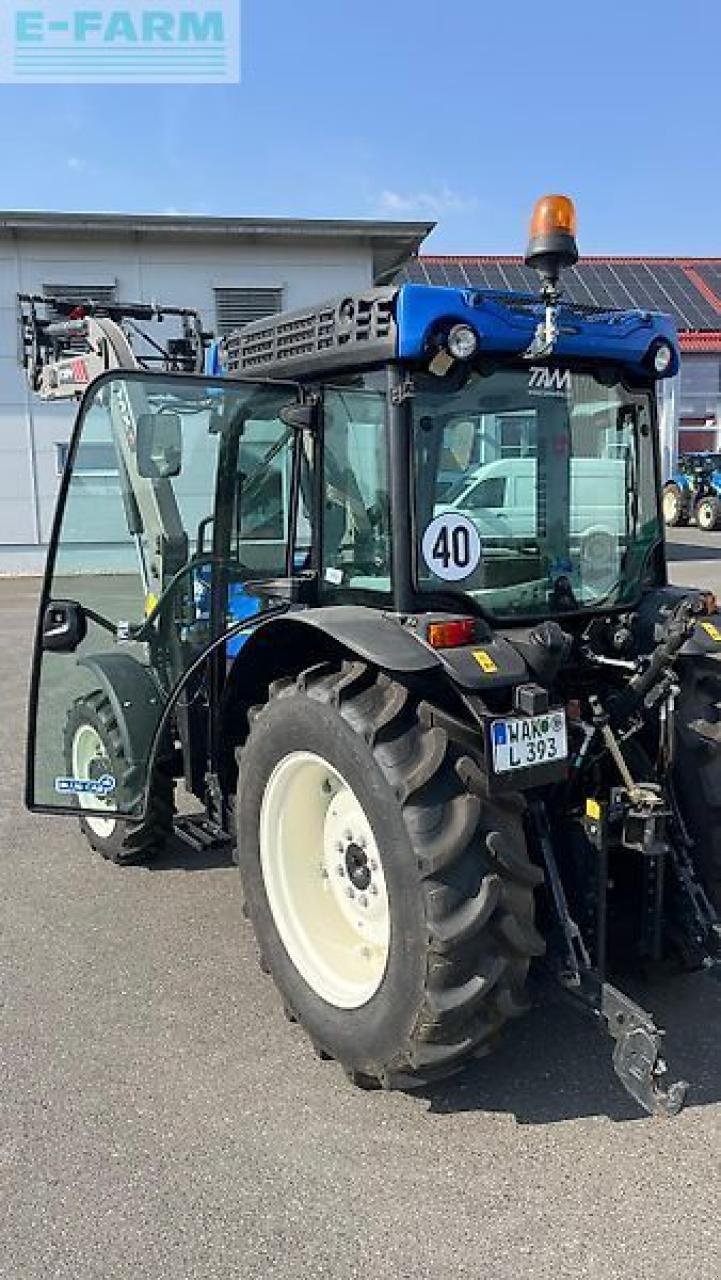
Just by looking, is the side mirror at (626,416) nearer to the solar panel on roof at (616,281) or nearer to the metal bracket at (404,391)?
the metal bracket at (404,391)

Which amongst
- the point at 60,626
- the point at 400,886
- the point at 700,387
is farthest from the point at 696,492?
the point at 400,886

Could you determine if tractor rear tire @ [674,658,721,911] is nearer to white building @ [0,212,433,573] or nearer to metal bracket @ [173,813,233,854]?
metal bracket @ [173,813,233,854]

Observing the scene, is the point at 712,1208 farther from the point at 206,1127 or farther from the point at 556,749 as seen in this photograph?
the point at 206,1127

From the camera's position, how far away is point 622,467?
3.43 metres

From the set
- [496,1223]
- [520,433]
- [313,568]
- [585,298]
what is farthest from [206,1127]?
[585,298]

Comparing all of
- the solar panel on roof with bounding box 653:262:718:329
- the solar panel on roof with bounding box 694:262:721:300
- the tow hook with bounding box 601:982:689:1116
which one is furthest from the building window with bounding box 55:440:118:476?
the solar panel on roof with bounding box 694:262:721:300

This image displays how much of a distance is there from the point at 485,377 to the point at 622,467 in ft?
2.33

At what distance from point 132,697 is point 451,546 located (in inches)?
66.9

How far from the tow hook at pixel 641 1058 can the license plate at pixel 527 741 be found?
65cm

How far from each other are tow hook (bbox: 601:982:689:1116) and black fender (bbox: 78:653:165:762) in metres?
2.13

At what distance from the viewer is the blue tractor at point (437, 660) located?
2.66 meters

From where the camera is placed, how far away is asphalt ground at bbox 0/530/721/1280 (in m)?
2.34

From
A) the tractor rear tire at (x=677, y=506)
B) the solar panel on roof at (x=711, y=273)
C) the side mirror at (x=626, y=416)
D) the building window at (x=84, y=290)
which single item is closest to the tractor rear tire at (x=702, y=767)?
the side mirror at (x=626, y=416)

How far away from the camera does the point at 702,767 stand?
10.5ft
